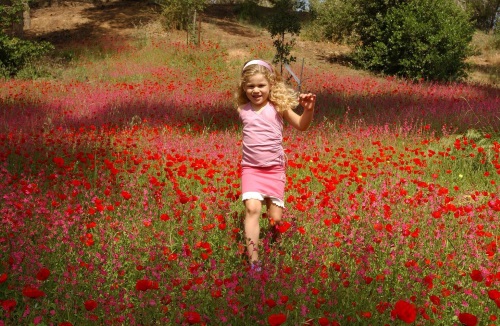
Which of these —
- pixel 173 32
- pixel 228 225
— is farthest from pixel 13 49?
pixel 228 225

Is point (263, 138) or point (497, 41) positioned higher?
point (497, 41)

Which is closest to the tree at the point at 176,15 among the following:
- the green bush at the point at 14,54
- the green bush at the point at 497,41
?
the green bush at the point at 14,54

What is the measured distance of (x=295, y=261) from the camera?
276 cm

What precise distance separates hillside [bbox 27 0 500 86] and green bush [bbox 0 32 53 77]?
5712mm

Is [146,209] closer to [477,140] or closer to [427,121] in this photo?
[477,140]

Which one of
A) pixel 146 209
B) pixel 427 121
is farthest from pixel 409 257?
pixel 427 121

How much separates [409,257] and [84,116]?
22.3 feet

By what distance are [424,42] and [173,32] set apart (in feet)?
37.1

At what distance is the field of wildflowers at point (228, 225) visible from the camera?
234 cm

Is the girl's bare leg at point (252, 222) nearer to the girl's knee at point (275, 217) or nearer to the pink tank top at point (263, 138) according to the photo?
the girl's knee at point (275, 217)

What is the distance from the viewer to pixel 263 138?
355 centimetres

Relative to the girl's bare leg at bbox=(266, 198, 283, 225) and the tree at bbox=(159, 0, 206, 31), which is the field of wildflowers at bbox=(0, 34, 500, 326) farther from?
the tree at bbox=(159, 0, 206, 31)

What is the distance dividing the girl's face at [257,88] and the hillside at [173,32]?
13124mm

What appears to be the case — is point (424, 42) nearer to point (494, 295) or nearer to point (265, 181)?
point (265, 181)
